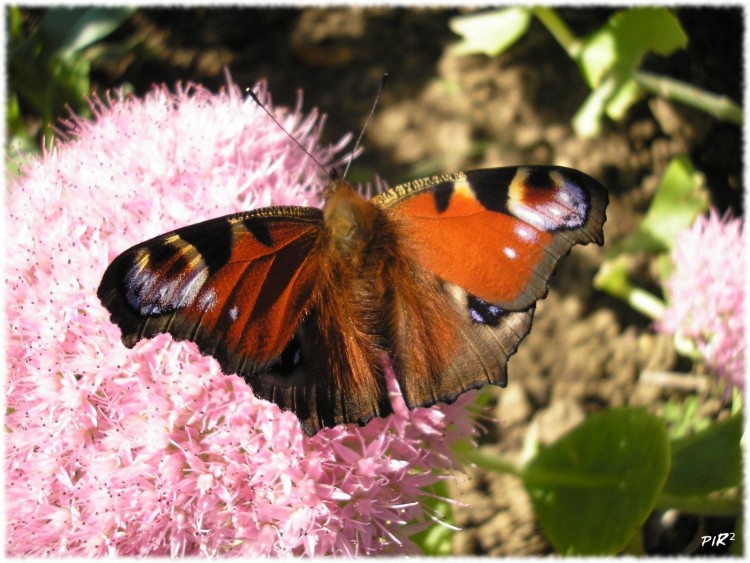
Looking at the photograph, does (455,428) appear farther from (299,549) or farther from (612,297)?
(612,297)

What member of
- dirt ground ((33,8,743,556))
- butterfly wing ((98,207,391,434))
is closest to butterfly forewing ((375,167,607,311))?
butterfly wing ((98,207,391,434))

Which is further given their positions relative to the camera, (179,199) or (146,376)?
(179,199)

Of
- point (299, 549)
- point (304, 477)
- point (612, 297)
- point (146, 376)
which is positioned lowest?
point (612, 297)

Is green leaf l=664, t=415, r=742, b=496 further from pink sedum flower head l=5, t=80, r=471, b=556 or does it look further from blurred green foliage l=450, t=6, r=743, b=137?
blurred green foliage l=450, t=6, r=743, b=137

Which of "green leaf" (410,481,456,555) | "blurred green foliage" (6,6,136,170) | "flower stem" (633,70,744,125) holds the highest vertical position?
"blurred green foliage" (6,6,136,170)

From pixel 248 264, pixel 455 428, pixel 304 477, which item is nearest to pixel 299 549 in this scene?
pixel 304 477

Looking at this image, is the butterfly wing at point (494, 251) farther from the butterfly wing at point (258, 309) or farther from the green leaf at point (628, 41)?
the green leaf at point (628, 41)

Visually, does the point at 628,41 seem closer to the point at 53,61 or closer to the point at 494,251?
the point at 494,251
